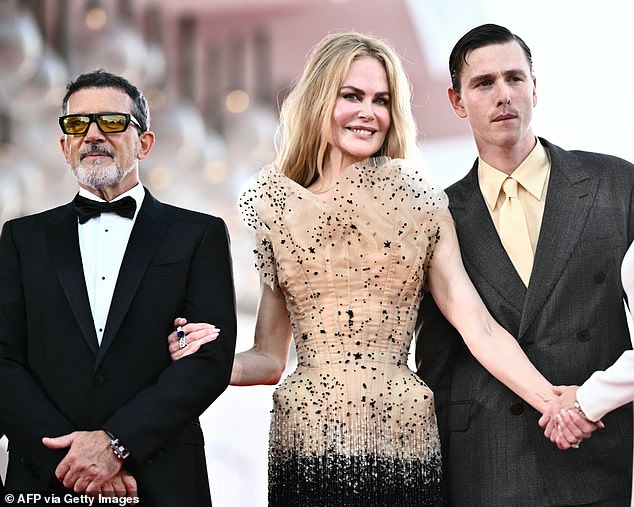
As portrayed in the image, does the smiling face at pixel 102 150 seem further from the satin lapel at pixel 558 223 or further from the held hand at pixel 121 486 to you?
the satin lapel at pixel 558 223

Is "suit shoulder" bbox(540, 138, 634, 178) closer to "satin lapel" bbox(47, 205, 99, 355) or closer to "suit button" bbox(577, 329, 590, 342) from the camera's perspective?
"suit button" bbox(577, 329, 590, 342)

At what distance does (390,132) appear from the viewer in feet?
10.8

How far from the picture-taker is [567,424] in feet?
9.76

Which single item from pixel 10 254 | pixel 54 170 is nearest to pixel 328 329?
pixel 10 254

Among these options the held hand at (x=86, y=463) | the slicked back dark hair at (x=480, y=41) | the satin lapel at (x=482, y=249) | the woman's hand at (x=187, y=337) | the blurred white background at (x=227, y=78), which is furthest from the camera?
the blurred white background at (x=227, y=78)

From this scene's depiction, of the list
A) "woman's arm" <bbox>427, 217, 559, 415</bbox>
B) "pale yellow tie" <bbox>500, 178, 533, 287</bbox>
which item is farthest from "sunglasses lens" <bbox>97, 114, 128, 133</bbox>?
"pale yellow tie" <bbox>500, 178, 533, 287</bbox>

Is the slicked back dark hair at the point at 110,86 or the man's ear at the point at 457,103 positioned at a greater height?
the slicked back dark hair at the point at 110,86

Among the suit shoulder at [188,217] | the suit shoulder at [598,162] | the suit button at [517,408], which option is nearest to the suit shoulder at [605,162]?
the suit shoulder at [598,162]

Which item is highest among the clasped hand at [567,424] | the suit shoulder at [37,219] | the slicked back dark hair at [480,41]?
the slicked back dark hair at [480,41]

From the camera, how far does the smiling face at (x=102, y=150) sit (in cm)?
295

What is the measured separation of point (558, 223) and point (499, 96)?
1.25 feet

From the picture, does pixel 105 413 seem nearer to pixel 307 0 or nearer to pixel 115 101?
pixel 115 101

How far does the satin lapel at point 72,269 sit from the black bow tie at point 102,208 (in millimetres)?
34

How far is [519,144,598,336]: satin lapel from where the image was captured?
3.11 meters
